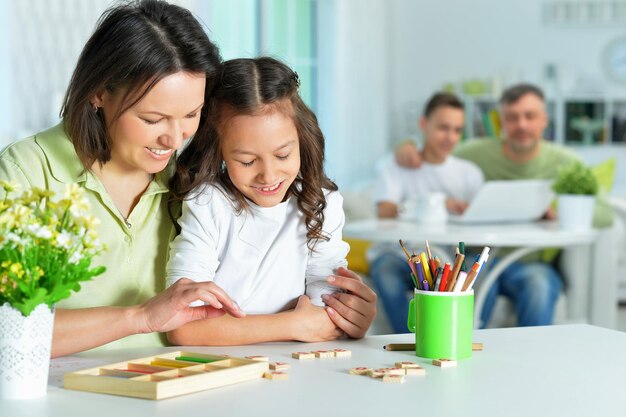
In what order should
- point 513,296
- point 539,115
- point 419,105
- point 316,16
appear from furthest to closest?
1. point 419,105
2. point 316,16
3. point 539,115
4. point 513,296

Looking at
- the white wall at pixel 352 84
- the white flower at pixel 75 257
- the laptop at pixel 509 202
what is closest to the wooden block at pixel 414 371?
the white flower at pixel 75 257

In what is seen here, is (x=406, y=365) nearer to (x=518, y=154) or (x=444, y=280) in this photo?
(x=444, y=280)

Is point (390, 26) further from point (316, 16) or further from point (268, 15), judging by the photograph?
point (268, 15)

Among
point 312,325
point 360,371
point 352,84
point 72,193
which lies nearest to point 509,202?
point 312,325

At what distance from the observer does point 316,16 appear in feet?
20.6

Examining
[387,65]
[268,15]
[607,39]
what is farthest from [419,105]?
[268,15]

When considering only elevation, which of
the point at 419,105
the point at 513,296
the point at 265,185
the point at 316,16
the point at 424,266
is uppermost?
the point at 316,16

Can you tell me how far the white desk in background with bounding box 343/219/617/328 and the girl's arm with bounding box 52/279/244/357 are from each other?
201 cm

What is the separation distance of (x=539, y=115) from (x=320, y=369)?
3171 mm

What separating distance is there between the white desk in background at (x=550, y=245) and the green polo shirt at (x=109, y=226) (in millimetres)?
1807

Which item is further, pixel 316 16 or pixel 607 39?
pixel 607 39

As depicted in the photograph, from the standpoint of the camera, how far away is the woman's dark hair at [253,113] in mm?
1667

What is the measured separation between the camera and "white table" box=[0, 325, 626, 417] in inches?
44.8

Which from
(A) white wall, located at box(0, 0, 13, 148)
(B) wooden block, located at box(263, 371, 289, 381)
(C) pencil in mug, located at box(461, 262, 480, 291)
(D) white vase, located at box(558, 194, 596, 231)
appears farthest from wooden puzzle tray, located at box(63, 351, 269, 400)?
(A) white wall, located at box(0, 0, 13, 148)
